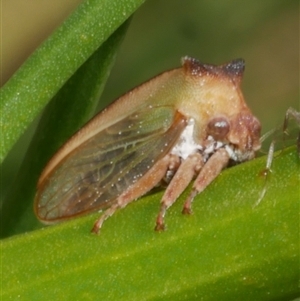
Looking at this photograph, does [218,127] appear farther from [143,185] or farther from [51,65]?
[51,65]

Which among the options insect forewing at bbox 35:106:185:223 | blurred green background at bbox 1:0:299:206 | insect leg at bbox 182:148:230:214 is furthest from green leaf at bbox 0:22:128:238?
A: blurred green background at bbox 1:0:299:206

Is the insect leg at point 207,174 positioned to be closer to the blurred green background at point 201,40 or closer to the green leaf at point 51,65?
the green leaf at point 51,65

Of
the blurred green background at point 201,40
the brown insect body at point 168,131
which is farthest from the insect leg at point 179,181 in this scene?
the blurred green background at point 201,40

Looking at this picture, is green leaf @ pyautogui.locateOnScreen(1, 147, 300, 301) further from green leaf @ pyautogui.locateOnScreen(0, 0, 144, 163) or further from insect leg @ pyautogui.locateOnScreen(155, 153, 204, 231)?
green leaf @ pyautogui.locateOnScreen(0, 0, 144, 163)

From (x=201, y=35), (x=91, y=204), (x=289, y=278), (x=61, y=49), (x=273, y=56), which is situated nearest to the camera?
(x=289, y=278)

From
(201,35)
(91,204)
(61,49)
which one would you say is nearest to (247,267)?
(91,204)

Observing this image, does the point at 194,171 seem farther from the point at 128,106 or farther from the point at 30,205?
the point at 30,205

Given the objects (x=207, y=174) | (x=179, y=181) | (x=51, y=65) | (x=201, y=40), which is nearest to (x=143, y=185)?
(x=179, y=181)
